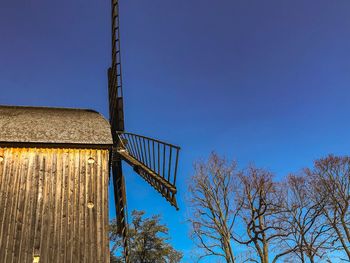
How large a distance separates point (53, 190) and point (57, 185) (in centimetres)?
20

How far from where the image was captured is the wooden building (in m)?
9.88

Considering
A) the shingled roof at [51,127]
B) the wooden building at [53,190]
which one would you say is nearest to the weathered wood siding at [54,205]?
the wooden building at [53,190]

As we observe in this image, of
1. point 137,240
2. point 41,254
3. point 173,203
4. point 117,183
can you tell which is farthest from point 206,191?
point 41,254

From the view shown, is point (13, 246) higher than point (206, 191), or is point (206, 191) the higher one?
point (206, 191)

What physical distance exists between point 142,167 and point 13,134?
4537 mm

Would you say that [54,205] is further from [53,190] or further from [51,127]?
[51,127]

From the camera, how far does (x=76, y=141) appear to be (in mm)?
11500

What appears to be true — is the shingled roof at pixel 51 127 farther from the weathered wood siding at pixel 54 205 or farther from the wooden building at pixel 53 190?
the weathered wood siding at pixel 54 205

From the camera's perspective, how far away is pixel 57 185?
1087 centimetres

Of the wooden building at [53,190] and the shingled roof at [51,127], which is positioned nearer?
the wooden building at [53,190]

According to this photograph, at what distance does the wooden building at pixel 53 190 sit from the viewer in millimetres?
9875

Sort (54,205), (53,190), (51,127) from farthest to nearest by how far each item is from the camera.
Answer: (51,127)
(53,190)
(54,205)

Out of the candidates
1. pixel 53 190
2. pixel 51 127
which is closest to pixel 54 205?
pixel 53 190

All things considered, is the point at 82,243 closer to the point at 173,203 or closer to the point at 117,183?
the point at 173,203
